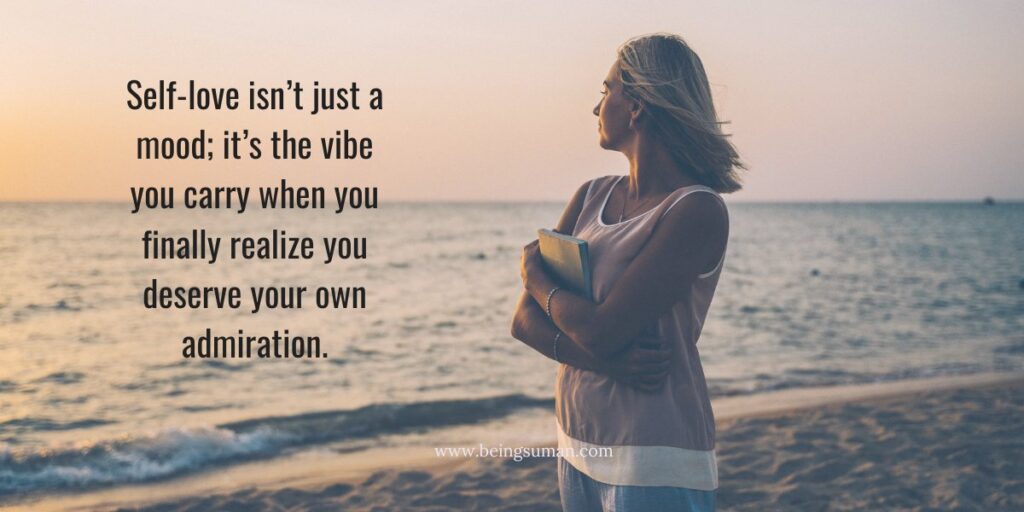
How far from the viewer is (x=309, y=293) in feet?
72.7

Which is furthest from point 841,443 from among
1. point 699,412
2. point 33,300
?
point 33,300

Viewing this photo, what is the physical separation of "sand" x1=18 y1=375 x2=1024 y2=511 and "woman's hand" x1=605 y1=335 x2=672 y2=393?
12.9ft

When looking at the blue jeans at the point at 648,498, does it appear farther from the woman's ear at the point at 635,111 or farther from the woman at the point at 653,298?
the woman's ear at the point at 635,111

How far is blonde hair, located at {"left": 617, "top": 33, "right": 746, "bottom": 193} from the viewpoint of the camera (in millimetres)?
1686

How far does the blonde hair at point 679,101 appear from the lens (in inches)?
66.4

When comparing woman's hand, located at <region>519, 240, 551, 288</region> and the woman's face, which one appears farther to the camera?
woman's hand, located at <region>519, 240, 551, 288</region>

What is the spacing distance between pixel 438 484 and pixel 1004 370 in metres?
8.49

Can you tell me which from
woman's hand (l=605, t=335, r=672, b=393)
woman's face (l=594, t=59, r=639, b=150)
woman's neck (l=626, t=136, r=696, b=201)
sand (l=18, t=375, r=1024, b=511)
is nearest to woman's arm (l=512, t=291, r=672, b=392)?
woman's hand (l=605, t=335, r=672, b=393)

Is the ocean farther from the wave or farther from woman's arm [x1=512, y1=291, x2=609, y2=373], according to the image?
woman's arm [x1=512, y1=291, x2=609, y2=373]

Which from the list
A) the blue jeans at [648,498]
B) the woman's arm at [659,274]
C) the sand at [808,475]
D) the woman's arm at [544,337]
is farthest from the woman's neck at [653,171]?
the sand at [808,475]

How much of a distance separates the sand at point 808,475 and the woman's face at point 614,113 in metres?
4.05

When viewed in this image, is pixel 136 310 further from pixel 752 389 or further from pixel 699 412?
pixel 699 412

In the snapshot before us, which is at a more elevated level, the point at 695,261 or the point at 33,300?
the point at 695,261

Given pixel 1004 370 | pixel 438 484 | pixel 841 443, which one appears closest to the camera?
pixel 438 484
